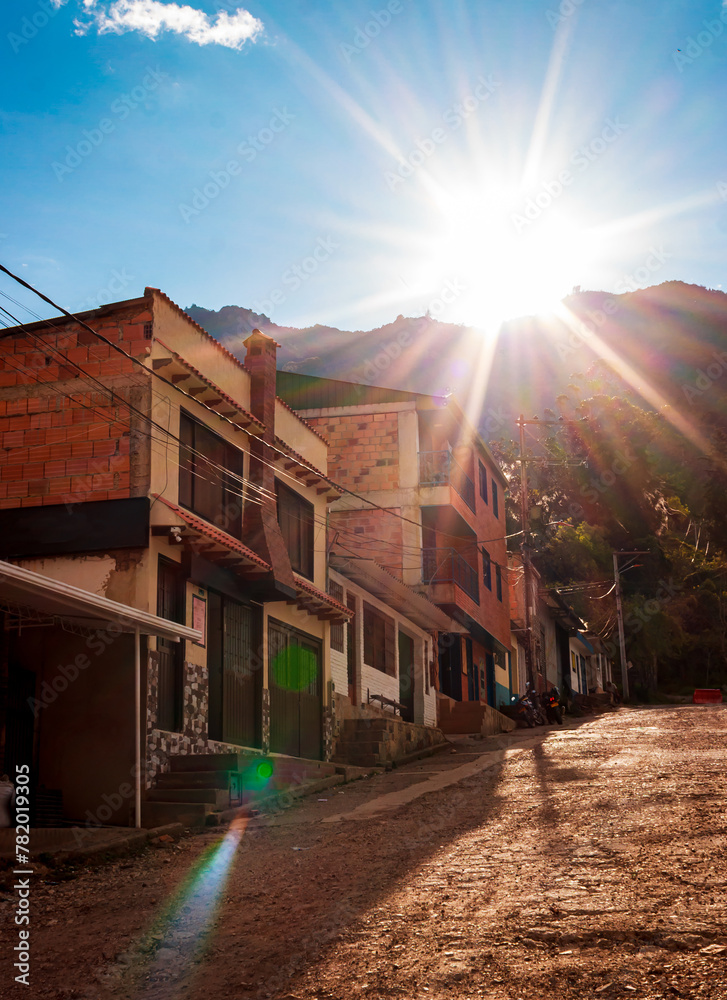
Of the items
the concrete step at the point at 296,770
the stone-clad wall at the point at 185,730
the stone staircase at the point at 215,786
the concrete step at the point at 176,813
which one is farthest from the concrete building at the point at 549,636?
the concrete step at the point at 176,813

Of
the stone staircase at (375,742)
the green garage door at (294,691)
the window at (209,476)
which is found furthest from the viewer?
the stone staircase at (375,742)

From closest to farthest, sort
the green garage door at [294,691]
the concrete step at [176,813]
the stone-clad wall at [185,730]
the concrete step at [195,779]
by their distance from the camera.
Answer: the concrete step at [176,813], the concrete step at [195,779], the stone-clad wall at [185,730], the green garage door at [294,691]

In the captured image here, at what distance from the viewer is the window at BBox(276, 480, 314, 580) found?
66.1ft

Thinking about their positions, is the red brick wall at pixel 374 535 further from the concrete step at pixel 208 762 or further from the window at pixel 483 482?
the concrete step at pixel 208 762

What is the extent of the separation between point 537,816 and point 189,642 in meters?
6.33

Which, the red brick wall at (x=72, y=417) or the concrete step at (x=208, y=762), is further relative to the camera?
the red brick wall at (x=72, y=417)

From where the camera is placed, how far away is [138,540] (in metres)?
14.5

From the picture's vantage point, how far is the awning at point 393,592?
74.8 ft

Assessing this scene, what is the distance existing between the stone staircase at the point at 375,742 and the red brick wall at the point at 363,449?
28.8 ft

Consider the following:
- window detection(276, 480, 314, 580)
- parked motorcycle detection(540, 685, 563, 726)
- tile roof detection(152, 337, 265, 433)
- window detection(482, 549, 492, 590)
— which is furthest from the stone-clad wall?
window detection(482, 549, 492, 590)

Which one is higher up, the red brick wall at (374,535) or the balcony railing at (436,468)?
the balcony railing at (436,468)

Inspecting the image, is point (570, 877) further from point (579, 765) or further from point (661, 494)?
point (661, 494)

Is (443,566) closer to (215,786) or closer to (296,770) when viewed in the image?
(296,770)

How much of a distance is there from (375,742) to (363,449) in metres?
11.1
